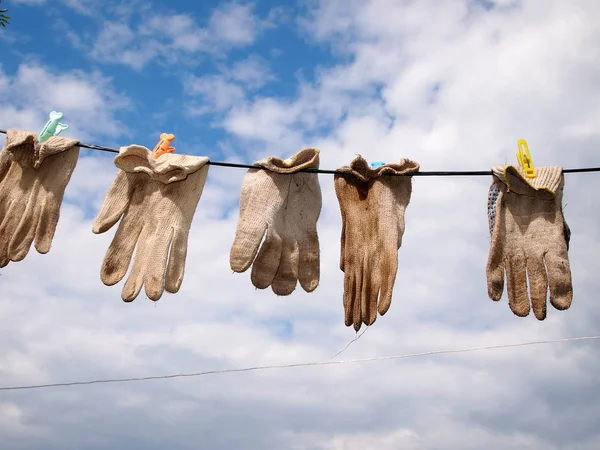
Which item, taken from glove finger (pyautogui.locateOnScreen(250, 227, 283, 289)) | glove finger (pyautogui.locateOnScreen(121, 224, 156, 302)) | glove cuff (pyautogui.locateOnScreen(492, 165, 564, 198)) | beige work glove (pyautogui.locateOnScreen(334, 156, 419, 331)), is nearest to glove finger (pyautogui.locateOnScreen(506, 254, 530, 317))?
glove cuff (pyautogui.locateOnScreen(492, 165, 564, 198))

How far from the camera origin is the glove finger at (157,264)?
12.3 ft

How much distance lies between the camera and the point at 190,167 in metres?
3.92

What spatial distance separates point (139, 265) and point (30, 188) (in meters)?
1.08

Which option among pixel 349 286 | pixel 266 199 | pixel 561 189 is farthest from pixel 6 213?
pixel 561 189

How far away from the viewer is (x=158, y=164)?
399 centimetres

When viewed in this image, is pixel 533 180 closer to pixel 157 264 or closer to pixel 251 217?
pixel 251 217

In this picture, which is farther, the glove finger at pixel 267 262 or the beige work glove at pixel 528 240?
the glove finger at pixel 267 262

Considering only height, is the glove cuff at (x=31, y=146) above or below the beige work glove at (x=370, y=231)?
above

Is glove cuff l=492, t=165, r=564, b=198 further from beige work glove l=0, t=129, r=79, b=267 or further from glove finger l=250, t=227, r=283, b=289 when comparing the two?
beige work glove l=0, t=129, r=79, b=267

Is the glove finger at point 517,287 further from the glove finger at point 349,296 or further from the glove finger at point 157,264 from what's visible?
the glove finger at point 157,264

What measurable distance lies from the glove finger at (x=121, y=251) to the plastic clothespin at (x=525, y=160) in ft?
7.62

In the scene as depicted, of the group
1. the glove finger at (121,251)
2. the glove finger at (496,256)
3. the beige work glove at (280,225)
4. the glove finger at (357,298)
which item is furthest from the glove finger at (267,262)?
the glove finger at (496,256)

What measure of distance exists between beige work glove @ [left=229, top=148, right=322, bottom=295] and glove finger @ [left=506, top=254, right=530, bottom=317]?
1104mm

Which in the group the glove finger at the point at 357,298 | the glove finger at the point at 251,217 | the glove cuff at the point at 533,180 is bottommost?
the glove finger at the point at 357,298
